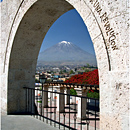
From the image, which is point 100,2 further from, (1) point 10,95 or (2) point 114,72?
(1) point 10,95

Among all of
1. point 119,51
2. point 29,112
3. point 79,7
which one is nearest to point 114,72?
point 119,51

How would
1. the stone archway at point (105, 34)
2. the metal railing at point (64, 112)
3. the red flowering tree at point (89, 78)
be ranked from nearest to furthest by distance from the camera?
the stone archway at point (105, 34), the metal railing at point (64, 112), the red flowering tree at point (89, 78)

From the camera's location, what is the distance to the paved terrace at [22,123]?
11.2ft

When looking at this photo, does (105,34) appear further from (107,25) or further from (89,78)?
(89,78)

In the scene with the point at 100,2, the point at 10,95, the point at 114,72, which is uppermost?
the point at 100,2

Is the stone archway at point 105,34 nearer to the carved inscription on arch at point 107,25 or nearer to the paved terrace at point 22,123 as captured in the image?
the carved inscription on arch at point 107,25

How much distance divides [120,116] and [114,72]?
45 cm

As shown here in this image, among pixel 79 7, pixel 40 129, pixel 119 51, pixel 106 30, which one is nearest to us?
pixel 119 51

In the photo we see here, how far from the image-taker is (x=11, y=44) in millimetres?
4102

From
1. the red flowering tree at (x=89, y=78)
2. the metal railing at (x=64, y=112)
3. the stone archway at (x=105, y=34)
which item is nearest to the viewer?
the stone archway at (x=105, y=34)

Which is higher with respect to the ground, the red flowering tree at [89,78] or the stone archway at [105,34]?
the stone archway at [105,34]

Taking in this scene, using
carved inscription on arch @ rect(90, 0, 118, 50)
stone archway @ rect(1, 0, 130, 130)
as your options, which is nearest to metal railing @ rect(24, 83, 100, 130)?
stone archway @ rect(1, 0, 130, 130)

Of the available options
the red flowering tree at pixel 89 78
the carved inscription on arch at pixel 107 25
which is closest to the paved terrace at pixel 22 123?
the carved inscription on arch at pixel 107 25

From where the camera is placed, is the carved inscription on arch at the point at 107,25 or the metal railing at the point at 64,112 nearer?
the carved inscription on arch at the point at 107,25
